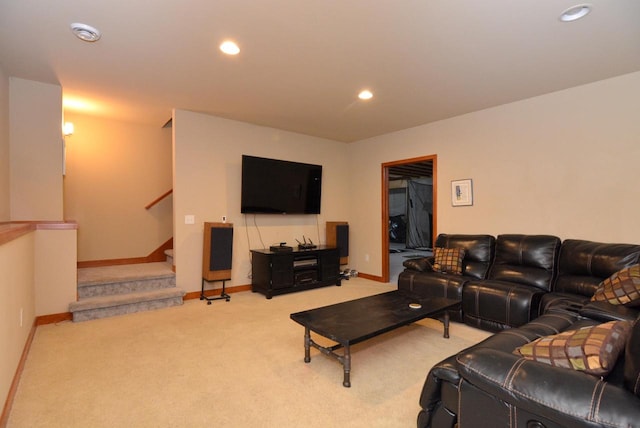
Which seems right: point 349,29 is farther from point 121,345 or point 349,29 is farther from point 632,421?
point 121,345

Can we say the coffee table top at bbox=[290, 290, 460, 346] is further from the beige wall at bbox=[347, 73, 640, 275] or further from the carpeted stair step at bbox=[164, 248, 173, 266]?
the carpeted stair step at bbox=[164, 248, 173, 266]

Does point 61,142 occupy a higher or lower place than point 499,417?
higher

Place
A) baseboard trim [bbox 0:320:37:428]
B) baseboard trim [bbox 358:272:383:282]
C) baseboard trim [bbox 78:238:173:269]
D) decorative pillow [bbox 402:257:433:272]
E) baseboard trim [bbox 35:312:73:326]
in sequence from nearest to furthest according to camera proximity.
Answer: baseboard trim [bbox 0:320:37:428] < baseboard trim [bbox 35:312:73:326] < decorative pillow [bbox 402:257:433:272] < baseboard trim [bbox 78:238:173:269] < baseboard trim [bbox 358:272:383:282]

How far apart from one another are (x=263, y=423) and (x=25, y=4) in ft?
10.3

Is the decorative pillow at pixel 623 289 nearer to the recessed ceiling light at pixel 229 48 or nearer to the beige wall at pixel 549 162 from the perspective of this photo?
the beige wall at pixel 549 162

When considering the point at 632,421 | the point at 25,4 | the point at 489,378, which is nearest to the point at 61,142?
the point at 25,4

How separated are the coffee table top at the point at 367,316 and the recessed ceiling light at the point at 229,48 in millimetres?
2286

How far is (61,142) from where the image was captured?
3678mm

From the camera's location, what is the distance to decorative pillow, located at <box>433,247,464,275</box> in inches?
151

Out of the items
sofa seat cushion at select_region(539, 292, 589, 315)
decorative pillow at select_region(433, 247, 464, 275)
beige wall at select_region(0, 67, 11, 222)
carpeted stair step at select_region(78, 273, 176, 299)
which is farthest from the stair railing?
sofa seat cushion at select_region(539, 292, 589, 315)


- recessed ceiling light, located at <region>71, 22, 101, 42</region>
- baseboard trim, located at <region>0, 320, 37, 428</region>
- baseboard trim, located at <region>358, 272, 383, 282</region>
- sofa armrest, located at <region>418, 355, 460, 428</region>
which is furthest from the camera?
baseboard trim, located at <region>358, 272, 383, 282</region>

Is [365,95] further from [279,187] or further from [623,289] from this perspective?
[623,289]

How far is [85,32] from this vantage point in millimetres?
2477

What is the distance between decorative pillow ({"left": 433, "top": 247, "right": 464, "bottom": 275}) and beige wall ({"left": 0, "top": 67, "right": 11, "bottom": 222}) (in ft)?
15.3
